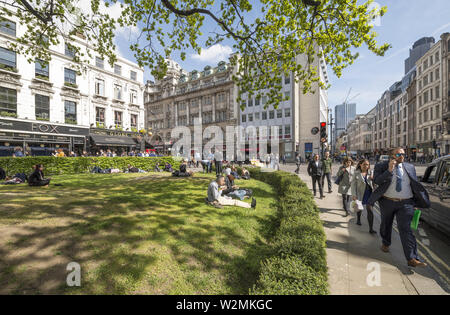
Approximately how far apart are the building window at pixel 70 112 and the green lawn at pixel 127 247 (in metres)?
21.9

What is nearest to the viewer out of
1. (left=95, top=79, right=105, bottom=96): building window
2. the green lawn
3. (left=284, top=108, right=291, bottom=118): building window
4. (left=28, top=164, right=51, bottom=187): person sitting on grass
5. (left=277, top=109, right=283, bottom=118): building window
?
the green lawn

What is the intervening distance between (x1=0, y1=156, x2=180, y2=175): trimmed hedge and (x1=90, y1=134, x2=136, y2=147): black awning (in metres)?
9.95

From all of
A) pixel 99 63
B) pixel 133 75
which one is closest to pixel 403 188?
pixel 99 63

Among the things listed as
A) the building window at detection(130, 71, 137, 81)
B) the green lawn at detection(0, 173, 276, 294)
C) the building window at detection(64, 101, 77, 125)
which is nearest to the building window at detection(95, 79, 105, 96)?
the building window at detection(64, 101, 77, 125)

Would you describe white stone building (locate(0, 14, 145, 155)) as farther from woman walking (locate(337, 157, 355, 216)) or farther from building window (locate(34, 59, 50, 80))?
woman walking (locate(337, 157, 355, 216))

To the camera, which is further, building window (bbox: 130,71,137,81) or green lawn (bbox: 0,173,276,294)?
building window (bbox: 130,71,137,81)

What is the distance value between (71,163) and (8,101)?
38.5ft

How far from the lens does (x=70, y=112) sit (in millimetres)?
22688

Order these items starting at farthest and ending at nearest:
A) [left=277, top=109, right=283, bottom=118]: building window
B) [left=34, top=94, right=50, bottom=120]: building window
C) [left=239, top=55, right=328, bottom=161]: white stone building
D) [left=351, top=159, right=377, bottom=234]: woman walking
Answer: [left=277, top=109, right=283, bottom=118]: building window
[left=239, top=55, right=328, bottom=161]: white stone building
[left=34, top=94, right=50, bottom=120]: building window
[left=351, top=159, right=377, bottom=234]: woman walking

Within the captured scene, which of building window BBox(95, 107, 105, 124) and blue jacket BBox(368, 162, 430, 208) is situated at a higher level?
building window BBox(95, 107, 105, 124)

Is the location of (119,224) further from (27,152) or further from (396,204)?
(27,152)

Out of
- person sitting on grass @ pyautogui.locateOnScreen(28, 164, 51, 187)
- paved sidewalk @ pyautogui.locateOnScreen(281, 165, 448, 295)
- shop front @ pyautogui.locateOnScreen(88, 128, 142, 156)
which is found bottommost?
paved sidewalk @ pyautogui.locateOnScreen(281, 165, 448, 295)

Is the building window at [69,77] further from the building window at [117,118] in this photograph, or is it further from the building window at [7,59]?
the building window at [117,118]

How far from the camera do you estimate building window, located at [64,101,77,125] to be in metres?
22.3
